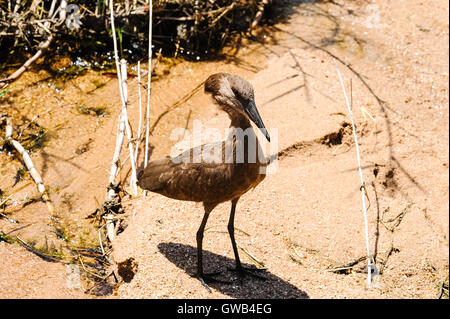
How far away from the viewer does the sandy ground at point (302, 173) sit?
4023 millimetres

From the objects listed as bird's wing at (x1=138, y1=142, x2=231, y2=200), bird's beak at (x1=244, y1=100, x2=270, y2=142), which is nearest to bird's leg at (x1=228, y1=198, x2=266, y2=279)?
bird's wing at (x1=138, y1=142, x2=231, y2=200)

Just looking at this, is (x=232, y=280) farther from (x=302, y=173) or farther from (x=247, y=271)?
(x=302, y=173)

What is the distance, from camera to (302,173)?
15.8 ft

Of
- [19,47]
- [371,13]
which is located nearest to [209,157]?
[19,47]

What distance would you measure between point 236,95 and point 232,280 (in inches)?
60.5

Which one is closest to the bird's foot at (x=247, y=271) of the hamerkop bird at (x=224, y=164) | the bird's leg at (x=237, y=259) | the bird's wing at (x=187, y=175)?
the bird's leg at (x=237, y=259)

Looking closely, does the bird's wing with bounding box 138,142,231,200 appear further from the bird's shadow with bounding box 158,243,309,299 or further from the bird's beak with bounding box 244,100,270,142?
the bird's shadow with bounding box 158,243,309,299

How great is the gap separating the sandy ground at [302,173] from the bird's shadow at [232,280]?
0.01 m

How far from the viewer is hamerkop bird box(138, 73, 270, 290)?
138 inches

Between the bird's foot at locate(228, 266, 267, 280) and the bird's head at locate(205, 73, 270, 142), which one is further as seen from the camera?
the bird's foot at locate(228, 266, 267, 280)

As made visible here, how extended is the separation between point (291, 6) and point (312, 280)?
426 centimetres

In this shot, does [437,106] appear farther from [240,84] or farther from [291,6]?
[240,84]

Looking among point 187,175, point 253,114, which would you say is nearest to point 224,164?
point 187,175

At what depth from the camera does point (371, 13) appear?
6648 mm
